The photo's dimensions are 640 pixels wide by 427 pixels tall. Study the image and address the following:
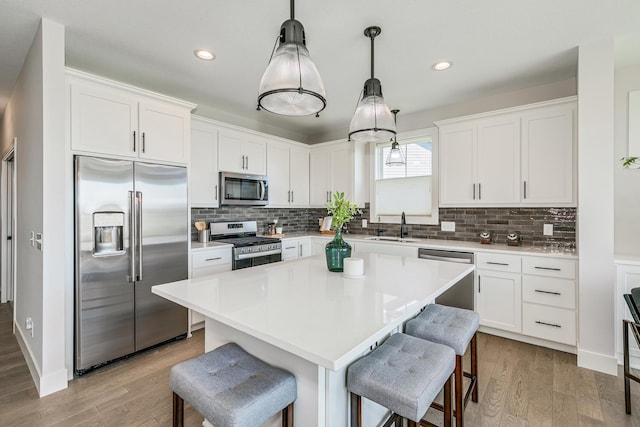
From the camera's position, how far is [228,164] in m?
3.81

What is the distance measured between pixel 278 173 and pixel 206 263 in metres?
1.78

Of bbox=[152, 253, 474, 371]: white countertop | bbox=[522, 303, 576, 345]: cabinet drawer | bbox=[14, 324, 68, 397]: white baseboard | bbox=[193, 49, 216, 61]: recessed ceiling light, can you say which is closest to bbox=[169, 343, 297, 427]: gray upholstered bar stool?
bbox=[152, 253, 474, 371]: white countertop

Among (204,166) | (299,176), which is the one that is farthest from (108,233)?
(299,176)

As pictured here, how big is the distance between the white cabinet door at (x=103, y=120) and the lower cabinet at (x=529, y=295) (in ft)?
11.7

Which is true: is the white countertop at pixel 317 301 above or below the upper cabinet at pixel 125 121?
below

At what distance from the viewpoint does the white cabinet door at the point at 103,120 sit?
7.70ft

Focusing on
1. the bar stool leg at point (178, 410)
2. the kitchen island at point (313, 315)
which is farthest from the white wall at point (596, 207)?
the bar stool leg at point (178, 410)

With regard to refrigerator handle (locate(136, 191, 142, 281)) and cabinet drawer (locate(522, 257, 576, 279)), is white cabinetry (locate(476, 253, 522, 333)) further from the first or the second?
refrigerator handle (locate(136, 191, 142, 281))

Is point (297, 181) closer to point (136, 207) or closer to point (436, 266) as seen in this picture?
point (136, 207)

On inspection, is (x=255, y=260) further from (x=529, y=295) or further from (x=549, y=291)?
(x=549, y=291)

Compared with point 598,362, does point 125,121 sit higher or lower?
higher

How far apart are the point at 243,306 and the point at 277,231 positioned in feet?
11.1

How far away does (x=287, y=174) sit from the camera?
4.61 metres

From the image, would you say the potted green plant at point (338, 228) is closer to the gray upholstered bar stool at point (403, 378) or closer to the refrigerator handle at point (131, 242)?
the gray upholstered bar stool at point (403, 378)
